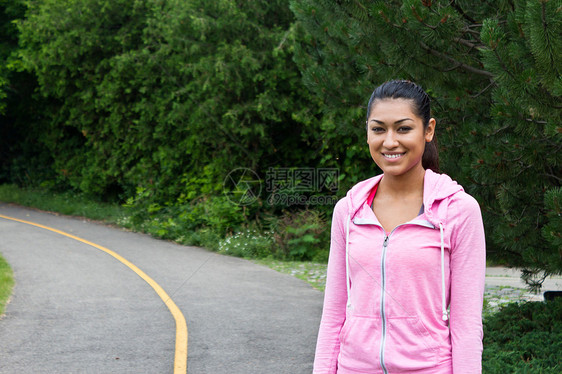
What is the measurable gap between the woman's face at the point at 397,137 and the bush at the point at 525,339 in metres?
3.50

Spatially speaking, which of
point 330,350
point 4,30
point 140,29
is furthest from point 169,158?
point 330,350

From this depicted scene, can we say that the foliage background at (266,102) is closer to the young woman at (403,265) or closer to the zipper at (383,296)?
the young woman at (403,265)

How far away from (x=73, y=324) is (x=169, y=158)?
11686 mm

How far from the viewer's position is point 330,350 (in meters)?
2.47

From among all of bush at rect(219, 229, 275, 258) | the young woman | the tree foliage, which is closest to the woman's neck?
the young woman

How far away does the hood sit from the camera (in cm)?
226

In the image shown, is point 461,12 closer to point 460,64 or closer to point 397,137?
point 460,64

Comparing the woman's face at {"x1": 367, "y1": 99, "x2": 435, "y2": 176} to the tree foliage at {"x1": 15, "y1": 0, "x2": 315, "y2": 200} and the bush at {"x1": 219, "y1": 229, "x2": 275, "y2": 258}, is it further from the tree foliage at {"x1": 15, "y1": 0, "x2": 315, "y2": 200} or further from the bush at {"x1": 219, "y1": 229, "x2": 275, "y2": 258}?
the tree foliage at {"x1": 15, "y1": 0, "x2": 315, "y2": 200}

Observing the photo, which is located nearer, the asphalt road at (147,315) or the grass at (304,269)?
the asphalt road at (147,315)

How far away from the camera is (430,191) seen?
2328mm

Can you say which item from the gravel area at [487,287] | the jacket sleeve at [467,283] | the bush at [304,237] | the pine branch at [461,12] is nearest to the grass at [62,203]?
the bush at [304,237]

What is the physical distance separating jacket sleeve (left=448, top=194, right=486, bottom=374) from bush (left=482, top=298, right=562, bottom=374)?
3.34m

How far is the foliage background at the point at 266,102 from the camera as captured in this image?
529 centimetres

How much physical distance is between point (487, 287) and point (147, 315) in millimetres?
5725
